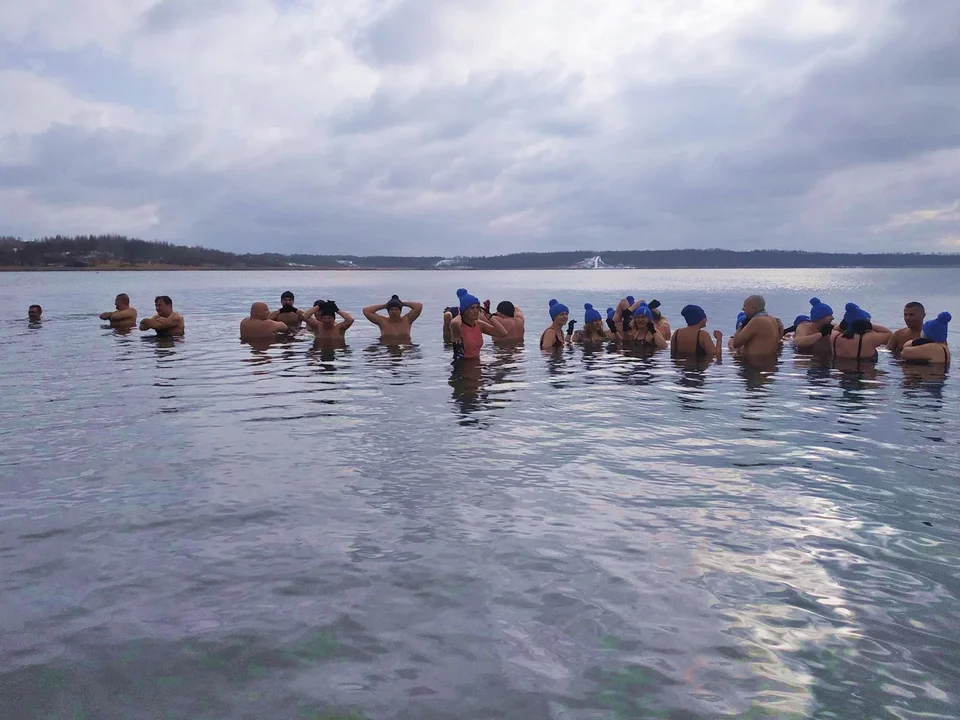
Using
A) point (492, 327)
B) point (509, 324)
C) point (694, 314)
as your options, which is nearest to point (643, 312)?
point (694, 314)

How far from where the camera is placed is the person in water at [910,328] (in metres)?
17.6

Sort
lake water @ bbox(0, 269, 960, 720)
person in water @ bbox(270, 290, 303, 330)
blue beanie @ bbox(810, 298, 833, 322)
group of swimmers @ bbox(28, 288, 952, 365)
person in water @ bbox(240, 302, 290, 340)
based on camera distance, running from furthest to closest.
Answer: person in water @ bbox(270, 290, 303, 330) < person in water @ bbox(240, 302, 290, 340) < blue beanie @ bbox(810, 298, 833, 322) < group of swimmers @ bbox(28, 288, 952, 365) < lake water @ bbox(0, 269, 960, 720)

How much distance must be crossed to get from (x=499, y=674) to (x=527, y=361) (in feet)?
49.2

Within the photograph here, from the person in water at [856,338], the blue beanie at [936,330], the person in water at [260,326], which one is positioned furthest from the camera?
the person in water at [260,326]

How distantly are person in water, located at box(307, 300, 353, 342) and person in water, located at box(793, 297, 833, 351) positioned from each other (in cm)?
1378

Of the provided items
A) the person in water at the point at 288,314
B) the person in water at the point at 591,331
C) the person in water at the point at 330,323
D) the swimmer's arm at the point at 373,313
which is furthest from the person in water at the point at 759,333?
the person in water at the point at 288,314

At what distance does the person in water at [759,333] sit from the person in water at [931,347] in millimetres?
3137

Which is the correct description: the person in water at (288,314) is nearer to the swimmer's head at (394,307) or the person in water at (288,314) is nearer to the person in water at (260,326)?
the person in water at (260,326)

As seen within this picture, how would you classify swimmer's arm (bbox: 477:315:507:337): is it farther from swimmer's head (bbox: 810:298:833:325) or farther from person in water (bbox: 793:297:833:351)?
swimmer's head (bbox: 810:298:833:325)

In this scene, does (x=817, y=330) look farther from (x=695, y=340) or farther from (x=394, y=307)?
(x=394, y=307)

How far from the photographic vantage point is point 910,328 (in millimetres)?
18781

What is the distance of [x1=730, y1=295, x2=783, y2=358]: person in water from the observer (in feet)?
60.6

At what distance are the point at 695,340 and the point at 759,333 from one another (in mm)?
1700

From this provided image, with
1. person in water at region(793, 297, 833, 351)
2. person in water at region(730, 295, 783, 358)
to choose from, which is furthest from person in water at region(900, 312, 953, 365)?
person in water at region(730, 295, 783, 358)
